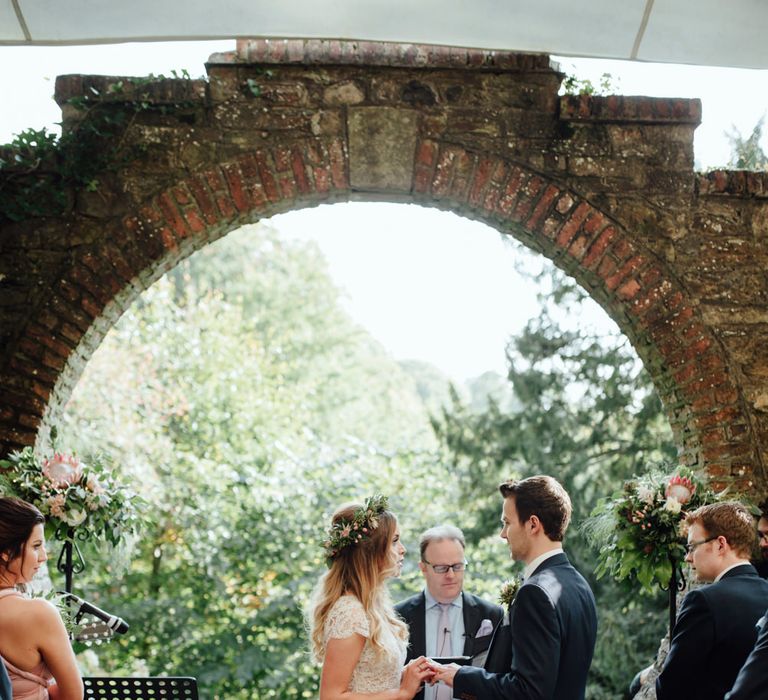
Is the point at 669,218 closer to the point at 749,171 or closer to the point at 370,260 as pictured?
the point at 749,171

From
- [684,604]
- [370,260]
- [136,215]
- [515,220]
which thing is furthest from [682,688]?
[370,260]

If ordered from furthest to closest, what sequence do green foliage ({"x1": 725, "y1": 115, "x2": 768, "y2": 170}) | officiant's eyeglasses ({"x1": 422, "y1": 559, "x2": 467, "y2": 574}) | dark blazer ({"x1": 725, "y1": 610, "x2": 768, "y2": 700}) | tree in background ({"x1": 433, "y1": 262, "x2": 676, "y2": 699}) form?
tree in background ({"x1": 433, "y1": 262, "x2": 676, "y2": 699}), green foliage ({"x1": 725, "y1": 115, "x2": 768, "y2": 170}), officiant's eyeglasses ({"x1": 422, "y1": 559, "x2": 467, "y2": 574}), dark blazer ({"x1": 725, "y1": 610, "x2": 768, "y2": 700})

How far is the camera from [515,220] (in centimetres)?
495

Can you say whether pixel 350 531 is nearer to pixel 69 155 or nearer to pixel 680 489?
pixel 680 489

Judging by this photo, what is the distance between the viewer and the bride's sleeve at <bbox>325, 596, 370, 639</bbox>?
10.1 feet

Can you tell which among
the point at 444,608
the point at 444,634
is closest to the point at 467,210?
the point at 444,608

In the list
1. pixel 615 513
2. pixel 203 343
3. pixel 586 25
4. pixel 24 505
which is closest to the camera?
pixel 24 505

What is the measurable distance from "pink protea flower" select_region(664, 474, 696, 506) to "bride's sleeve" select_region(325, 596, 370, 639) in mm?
1935

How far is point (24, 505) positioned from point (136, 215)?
7.17 ft

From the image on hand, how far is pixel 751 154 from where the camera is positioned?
5.39m

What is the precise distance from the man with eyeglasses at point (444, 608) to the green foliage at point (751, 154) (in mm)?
2795

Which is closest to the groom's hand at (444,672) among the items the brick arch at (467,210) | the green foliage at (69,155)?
the brick arch at (467,210)

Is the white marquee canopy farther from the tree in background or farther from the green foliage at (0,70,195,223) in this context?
the tree in background

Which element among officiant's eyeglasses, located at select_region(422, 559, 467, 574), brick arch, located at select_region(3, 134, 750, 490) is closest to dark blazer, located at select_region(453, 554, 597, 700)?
officiant's eyeglasses, located at select_region(422, 559, 467, 574)
